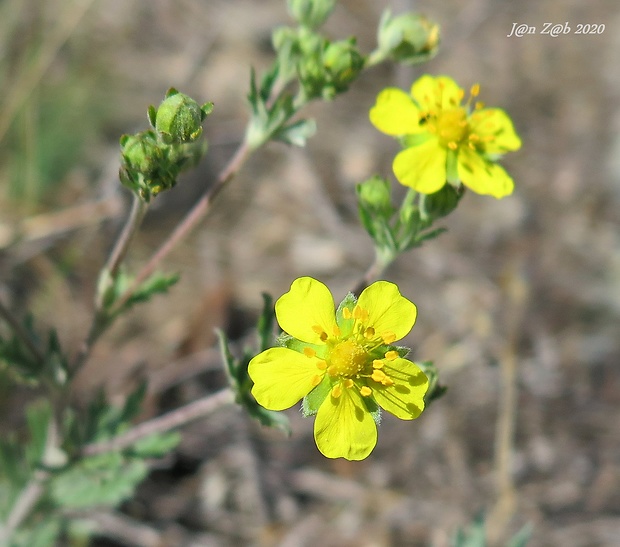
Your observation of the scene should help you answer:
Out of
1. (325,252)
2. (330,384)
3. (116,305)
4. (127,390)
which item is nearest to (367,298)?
(330,384)

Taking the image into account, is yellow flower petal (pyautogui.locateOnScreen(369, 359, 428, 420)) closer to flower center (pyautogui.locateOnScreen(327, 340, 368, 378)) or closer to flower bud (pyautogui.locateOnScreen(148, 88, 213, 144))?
flower center (pyautogui.locateOnScreen(327, 340, 368, 378))

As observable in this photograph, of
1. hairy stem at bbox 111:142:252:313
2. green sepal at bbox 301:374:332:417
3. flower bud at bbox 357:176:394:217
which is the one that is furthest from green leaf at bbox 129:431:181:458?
flower bud at bbox 357:176:394:217

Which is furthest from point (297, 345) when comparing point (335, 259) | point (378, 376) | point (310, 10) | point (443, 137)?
point (335, 259)

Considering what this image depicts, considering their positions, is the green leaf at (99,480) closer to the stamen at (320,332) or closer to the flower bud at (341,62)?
the stamen at (320,332)

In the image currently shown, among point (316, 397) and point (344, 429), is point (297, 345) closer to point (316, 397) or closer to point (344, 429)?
→ point (316, 397)

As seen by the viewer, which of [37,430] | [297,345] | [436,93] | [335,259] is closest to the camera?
[297,345]
